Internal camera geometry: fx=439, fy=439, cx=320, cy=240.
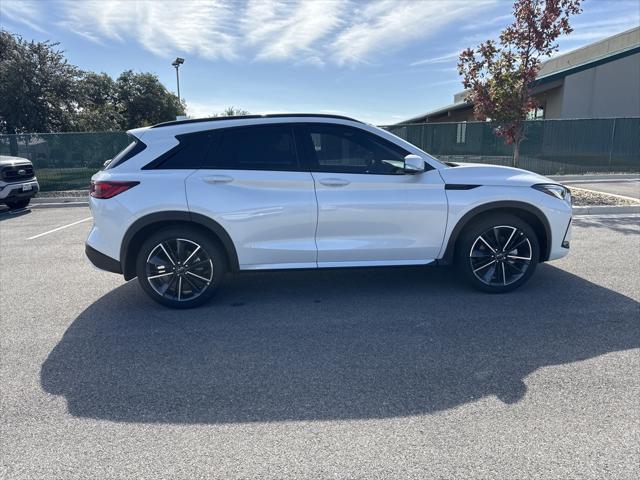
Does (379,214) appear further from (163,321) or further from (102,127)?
(102,127)

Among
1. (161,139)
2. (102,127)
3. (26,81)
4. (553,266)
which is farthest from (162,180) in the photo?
(102,127)

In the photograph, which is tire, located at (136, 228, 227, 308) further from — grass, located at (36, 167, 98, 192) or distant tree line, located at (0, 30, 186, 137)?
distant tree line, located at (0, 30, 186, 137)

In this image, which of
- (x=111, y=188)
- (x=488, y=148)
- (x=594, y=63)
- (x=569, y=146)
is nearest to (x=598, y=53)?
(x=594, y=63)

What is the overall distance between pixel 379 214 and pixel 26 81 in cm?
2322

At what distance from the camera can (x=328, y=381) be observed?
3094mm

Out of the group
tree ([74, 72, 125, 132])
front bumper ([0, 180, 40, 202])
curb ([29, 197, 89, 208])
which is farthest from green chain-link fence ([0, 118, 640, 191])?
tree ([74, 72, 125, 132])

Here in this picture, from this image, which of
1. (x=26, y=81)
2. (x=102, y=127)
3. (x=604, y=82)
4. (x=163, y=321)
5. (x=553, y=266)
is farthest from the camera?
(x=102, y=127)

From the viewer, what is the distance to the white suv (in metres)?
4.23

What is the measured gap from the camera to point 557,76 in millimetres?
19578

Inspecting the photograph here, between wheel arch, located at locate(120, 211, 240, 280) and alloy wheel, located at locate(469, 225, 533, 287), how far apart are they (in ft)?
8.17

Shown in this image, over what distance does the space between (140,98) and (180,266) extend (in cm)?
4288

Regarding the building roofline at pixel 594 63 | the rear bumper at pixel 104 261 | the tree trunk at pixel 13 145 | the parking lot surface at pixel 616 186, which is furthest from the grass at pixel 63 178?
the building roofline at pixel 594 63

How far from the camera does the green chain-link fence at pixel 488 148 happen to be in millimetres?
14953

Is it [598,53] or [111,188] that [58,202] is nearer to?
[111,188]
